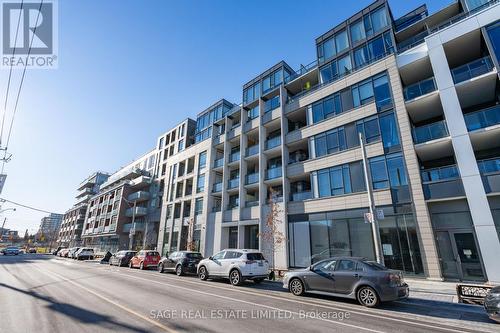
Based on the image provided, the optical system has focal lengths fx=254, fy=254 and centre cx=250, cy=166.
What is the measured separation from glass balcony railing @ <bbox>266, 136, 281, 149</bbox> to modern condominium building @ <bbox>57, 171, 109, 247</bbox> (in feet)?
228

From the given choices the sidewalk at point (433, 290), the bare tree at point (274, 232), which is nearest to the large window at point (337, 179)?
the bare tree at point (274, 232)

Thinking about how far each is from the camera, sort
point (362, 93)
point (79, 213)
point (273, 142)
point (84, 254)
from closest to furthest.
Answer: point (362, 93) < point (273, 142) < point (84, 254) < point (79, 213)

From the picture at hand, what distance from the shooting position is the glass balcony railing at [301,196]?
21.5 metres

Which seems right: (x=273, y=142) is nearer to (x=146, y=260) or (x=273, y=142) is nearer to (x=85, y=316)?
(x=146, y=260)

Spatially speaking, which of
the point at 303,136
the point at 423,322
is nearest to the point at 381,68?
the point at 303,136

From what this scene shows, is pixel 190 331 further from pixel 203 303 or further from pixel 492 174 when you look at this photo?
pixel 492 174

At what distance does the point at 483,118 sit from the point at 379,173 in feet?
21.0

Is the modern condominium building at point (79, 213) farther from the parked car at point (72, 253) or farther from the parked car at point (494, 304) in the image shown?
the parked car at point (494, 304)

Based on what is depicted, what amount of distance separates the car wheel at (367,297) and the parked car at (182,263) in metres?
12.2

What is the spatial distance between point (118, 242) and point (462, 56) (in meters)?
53.2

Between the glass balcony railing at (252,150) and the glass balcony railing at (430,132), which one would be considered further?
the glass balcony railing at (252,150)

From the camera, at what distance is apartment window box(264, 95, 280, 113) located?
88.8 feet

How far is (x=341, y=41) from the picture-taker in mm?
23703

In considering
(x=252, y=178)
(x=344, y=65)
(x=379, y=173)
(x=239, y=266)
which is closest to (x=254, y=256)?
(x=239, y=266)
